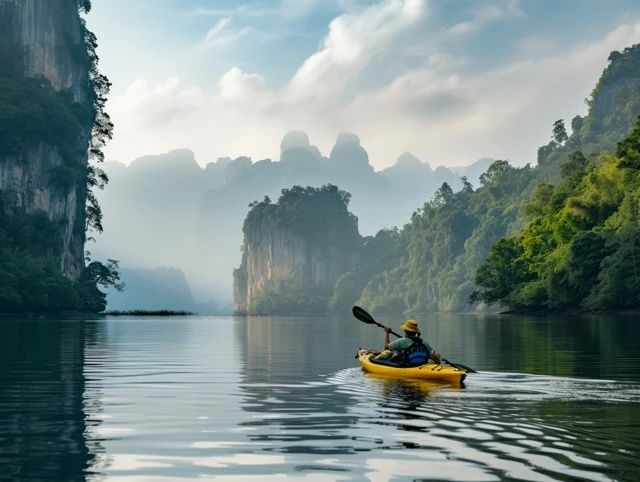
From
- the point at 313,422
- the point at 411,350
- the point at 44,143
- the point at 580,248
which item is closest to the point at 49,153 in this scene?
the point at 44,143

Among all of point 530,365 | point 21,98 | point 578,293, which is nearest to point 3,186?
point 21,98

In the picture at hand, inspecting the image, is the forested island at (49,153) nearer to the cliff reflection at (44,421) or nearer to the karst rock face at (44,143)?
the karst rock face at (44,143)

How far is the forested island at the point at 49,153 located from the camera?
342 ft

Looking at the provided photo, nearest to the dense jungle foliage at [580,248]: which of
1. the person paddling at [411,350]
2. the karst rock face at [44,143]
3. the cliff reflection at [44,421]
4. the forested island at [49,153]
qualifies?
the forested island at [49,153]

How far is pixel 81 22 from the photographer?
148m

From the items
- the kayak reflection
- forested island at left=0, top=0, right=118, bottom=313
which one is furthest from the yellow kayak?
forested island at left=0, top=0, right=118, bottom=313

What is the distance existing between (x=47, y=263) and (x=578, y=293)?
6200 centimetres

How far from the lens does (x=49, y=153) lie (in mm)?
122812

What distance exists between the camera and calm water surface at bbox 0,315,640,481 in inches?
432

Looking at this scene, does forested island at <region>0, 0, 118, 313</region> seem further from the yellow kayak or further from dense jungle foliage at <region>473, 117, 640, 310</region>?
the yellow kayak

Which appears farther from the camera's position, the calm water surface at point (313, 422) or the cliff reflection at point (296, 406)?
the cliff reflection at point (296, 406)

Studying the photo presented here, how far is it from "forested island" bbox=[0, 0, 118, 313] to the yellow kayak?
75940 millimetres

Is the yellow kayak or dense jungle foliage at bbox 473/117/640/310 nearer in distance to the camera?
the yellow kayak

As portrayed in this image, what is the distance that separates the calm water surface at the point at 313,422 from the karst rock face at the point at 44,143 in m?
93.3
